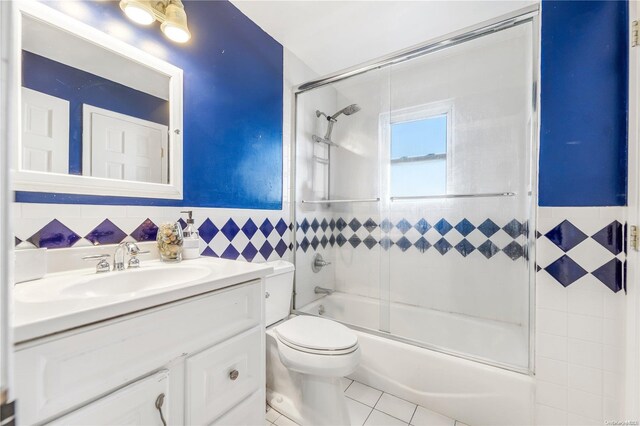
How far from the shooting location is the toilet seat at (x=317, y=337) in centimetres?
122

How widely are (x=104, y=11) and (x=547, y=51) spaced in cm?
183

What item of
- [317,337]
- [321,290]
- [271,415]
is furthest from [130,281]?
[321,290]

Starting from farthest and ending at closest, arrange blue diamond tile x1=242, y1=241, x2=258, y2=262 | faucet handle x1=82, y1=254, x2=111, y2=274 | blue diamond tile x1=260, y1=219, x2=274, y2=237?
blue diamond tile x1=260, y1=219, x2=274, y2=237 → blue diamond tile x1=242, y1=241, x2=258, y2=262 → faucet handle x1=82, y1=254, x2=111, y2=274

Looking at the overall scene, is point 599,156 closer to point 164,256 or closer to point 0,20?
point 0,20

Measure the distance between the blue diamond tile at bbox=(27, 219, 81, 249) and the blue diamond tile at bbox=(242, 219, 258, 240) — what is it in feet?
2.57

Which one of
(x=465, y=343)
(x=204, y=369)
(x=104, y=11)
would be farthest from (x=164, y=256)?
(x=465, y=343)

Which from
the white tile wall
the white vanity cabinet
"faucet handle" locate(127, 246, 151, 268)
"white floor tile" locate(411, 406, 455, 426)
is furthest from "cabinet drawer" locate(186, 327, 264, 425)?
the white tile wall

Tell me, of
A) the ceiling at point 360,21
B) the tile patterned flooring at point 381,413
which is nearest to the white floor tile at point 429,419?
the tile patterned flooring at point 381,413

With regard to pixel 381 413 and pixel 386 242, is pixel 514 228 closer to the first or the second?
pixel 386 242

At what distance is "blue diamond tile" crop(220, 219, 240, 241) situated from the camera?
150cm

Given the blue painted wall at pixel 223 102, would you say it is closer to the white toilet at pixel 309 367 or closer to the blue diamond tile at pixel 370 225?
the white toilet at pixel 309 367

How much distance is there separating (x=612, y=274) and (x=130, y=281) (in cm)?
182

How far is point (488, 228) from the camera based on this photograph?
71.5 inches

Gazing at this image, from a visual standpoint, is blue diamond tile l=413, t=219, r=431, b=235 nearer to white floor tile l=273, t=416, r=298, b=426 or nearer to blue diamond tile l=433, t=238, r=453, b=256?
blue diamond tile l=433, t=238, r=453, b=256
